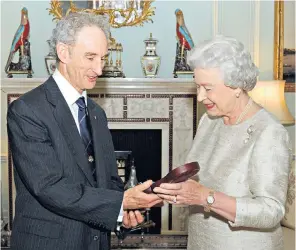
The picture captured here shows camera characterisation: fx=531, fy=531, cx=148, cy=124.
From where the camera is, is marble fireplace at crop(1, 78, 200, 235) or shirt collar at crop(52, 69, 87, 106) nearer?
shirt collar at crop(52, 69, 87, 106)

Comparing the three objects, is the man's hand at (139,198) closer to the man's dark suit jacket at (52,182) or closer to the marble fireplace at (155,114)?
the man's dark suit jacket at (52,182)

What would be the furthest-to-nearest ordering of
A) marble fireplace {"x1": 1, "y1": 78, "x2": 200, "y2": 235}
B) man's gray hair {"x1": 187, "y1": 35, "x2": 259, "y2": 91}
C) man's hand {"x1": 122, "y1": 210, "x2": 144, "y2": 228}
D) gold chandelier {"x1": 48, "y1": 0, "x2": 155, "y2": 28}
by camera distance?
gold chandelier {"x1": 48, "y1": 0, "x2": 155, "y2": 28} < marble fireplace {"x1": 1, "y1": 78, "x2": 200, "y2": 235} < man's hand {"x1": 122, "y1": 210, "x2": 144, "y2": 228} < man's gray hair {"x1": 187, "y1": 35, "x2": 259, "y2": 91}

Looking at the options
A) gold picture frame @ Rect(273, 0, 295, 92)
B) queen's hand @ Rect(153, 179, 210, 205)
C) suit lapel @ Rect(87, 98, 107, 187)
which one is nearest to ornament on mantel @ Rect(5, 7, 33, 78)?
gold picture frame @ Rect(273, 0, 295, 92)

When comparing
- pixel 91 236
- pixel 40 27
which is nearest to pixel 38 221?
pixel 91 236

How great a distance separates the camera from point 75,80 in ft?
7.88

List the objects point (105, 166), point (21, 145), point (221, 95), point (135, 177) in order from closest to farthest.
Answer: point (21, 145) → point (221, 95) → point (105, 166) → point (135, 177)

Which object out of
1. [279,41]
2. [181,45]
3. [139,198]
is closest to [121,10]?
[181,45]

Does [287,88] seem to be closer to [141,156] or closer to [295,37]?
[295,37]

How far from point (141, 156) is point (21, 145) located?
380cm

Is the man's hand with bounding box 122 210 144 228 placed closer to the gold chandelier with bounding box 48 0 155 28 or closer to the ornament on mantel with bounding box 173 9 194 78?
the ornament on mantel with bounding box 173 9 194 78

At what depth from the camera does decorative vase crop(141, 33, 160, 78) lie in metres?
5.57

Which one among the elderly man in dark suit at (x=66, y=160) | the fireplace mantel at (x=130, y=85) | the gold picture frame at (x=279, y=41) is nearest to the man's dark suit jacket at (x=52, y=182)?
the elderly man in dark suit at (x=66, y=160)

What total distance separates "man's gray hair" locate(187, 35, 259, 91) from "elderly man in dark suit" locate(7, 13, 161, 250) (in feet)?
1.55

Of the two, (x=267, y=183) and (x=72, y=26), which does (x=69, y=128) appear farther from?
(x=267, y=183)
